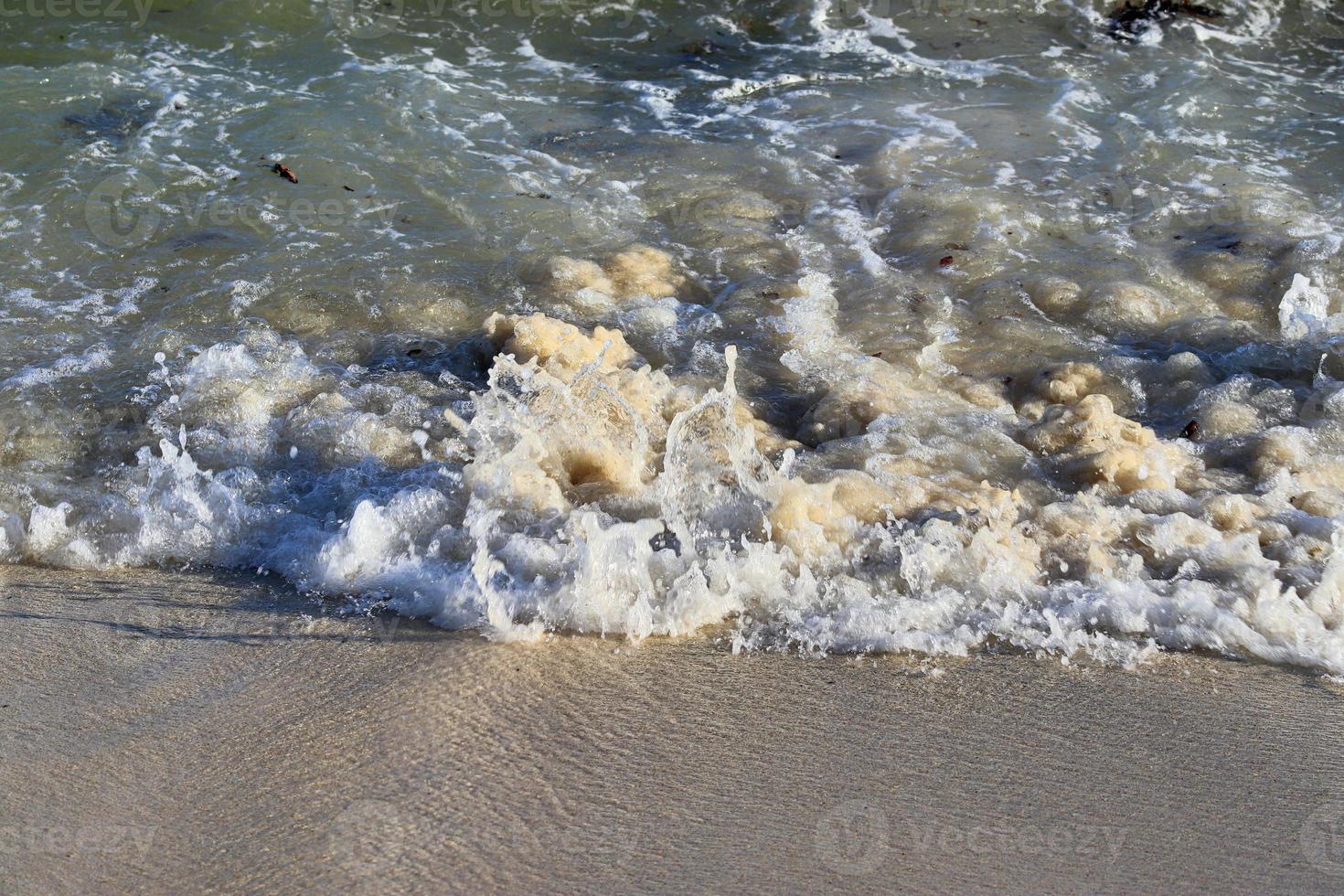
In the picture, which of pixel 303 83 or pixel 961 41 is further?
pixel 961 41

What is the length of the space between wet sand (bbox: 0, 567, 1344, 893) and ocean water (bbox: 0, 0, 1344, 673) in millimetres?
193

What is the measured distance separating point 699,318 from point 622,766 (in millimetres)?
2535

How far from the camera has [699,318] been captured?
471 cm

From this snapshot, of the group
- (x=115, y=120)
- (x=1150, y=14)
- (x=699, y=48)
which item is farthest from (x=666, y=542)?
(x=1150, y=14)

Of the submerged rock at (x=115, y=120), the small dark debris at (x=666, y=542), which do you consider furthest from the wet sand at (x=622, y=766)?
the submerged rock at (x=115, y=120)

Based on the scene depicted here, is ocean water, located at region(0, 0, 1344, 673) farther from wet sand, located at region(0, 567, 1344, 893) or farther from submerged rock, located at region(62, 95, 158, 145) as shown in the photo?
wet sand, located at region(0, 567, 1344, 893)

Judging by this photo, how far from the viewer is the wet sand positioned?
2254 millimetres

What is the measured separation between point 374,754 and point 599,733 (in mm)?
512

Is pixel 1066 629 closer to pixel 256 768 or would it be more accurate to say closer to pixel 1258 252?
pixel 256 768

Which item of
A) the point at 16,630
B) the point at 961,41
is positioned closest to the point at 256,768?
the point at 16,630

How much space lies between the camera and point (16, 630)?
3.09m

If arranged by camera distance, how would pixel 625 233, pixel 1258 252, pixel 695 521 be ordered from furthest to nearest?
pixel 625 233, pixel 1258 252, pixel 695 521

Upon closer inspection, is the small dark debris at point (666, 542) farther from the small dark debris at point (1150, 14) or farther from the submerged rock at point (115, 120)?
the small dark debris at point (1150, 14)

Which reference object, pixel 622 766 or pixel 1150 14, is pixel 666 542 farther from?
pixel 1150 14
